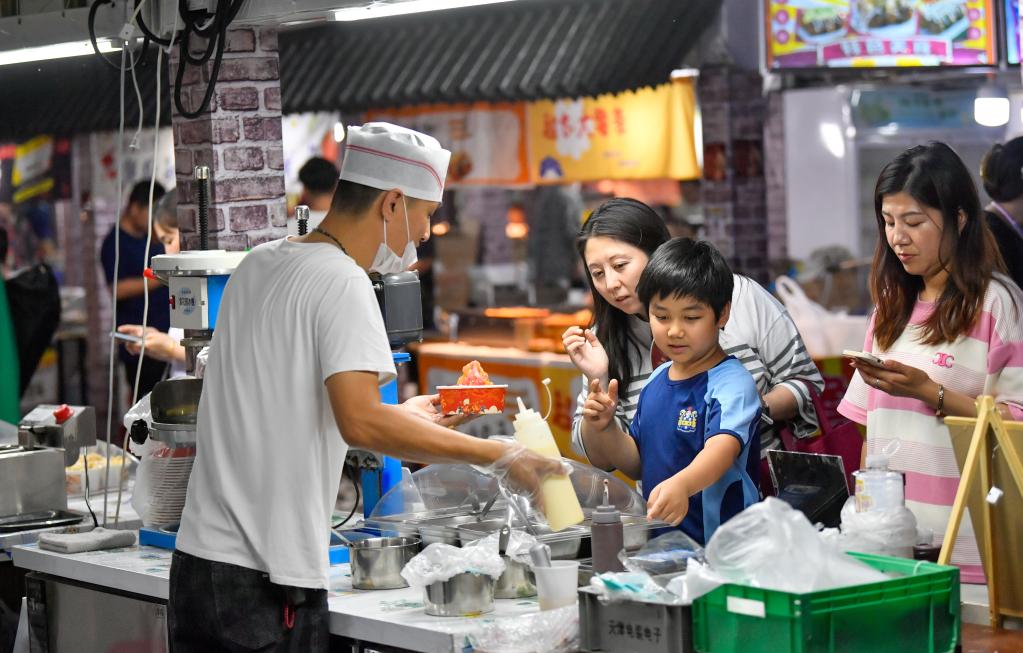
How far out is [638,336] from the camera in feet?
14.3

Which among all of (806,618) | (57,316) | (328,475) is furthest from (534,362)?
(806,618)

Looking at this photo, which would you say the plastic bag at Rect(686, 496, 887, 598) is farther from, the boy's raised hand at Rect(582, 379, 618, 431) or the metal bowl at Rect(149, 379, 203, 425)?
the metal bowl at Rect(149, 379, 203, 425)

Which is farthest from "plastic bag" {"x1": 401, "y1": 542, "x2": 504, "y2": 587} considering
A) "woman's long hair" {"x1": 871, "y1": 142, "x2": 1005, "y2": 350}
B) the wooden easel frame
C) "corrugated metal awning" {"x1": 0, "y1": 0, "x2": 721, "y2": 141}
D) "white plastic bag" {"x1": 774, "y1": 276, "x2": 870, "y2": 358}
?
"white plastic bag" {"x1": 774, "y1": 276, "x2": 870, "y2": 358}

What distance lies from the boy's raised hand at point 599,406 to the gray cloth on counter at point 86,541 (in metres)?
1.60

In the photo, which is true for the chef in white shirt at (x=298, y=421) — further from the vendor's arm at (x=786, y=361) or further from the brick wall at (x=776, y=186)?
the brick wall at (x=776, y=186)

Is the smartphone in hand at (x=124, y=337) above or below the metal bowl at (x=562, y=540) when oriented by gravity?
above

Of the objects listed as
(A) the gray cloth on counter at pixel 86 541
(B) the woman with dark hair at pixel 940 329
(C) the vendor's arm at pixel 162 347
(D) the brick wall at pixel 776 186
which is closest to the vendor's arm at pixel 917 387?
(B) the woman with dark hair at pixel 940 329

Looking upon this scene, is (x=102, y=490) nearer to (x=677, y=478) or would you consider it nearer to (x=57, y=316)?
(x=677, y=478)

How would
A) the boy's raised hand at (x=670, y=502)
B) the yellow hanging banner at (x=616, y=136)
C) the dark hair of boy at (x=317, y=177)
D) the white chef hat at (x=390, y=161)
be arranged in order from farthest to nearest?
the yellow hanging banner at (x=616, y=136), the dark hair of boy at (x=317, y=177), the boy's raised hand at (x=670, y=502), the white chef hat at (x=390, y=161)

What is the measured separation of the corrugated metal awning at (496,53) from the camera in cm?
831

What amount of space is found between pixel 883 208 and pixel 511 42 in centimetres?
539

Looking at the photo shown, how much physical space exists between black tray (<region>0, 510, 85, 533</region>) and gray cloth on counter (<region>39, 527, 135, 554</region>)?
0.42 m

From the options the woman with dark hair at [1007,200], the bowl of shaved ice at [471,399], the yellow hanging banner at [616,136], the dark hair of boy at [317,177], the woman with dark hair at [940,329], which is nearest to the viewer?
the woman with dark hair at [940,329]

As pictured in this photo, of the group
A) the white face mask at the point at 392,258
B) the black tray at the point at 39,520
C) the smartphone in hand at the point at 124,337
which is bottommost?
the black tray at the point at 39,520
